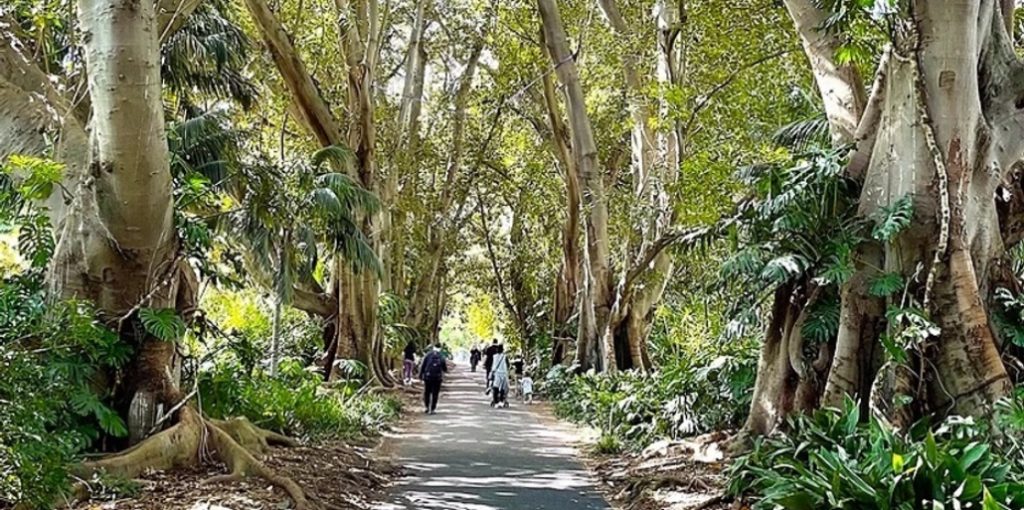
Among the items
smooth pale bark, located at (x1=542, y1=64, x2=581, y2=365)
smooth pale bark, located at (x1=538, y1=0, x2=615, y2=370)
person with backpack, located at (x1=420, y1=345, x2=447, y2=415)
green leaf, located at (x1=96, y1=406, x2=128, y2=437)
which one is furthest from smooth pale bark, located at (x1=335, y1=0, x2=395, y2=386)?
green leaf, located at (x1=96, y1=406, x2=128, y2=437)

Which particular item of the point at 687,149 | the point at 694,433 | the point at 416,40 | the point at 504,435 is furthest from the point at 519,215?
the point at 694,433

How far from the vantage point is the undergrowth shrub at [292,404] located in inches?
421

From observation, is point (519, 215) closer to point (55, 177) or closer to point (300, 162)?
point (300, 162)

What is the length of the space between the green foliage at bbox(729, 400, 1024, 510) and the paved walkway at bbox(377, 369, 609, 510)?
228cm

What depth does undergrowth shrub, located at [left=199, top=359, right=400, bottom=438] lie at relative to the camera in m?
10.7

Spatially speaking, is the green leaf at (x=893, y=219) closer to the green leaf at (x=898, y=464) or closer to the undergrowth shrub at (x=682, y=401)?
the green leaf at (x=898, y=464)

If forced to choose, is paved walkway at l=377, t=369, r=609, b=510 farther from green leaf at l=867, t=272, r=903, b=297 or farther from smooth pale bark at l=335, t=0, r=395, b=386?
green leaf at l=867, t=272, r=903, b=297

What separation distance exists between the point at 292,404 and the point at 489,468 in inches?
128

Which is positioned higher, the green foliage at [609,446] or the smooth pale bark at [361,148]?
the smooth pale bark at [361,148]

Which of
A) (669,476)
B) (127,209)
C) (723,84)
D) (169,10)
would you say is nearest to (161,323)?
(127,209)

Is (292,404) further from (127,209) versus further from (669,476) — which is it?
(669,476)

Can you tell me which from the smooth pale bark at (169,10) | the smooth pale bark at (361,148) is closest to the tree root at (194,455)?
the smooth pale bark at (169,10)

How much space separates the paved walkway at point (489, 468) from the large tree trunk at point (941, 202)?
2900 mm

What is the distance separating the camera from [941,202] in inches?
293
